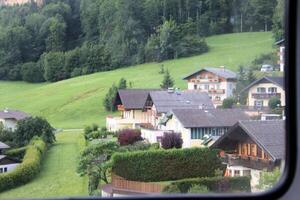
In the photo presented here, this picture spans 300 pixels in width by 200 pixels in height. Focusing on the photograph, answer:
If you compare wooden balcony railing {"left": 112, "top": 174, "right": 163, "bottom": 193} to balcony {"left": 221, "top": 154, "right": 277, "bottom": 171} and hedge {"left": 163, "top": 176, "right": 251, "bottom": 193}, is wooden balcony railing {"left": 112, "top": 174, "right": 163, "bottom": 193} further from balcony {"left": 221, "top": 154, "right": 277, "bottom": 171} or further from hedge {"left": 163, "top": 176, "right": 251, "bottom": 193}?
balcony {"left": 221, "top": 154, "right": 277, "bottom": 171}

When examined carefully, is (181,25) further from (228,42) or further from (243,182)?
(243,182)

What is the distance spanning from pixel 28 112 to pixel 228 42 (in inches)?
28.7

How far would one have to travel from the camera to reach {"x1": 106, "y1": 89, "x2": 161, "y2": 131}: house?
7.41ft

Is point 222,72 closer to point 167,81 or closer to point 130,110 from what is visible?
point 167,81

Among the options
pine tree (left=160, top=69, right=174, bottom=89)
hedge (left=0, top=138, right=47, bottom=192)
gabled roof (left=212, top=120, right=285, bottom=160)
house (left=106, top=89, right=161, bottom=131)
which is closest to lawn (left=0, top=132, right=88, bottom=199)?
hedge (left=0, top=138, right=47, bottom=192)

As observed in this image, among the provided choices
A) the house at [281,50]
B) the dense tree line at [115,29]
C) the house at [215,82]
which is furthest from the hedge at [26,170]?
the house at [281,50]

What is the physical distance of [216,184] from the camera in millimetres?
2309

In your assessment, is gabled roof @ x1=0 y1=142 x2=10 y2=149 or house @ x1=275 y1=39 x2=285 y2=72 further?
house @ x1=275 y1=39 x2=285 y2=72

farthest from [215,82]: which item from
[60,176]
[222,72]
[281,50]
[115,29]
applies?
[60,176]

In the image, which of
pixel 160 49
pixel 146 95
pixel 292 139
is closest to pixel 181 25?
pixel 160 49

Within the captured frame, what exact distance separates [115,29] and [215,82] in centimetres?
40

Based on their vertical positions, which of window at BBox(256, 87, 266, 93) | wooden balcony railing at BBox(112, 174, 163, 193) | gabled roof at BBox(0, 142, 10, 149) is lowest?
wooden balcony railing at BBox(112, 174, 163, 193)

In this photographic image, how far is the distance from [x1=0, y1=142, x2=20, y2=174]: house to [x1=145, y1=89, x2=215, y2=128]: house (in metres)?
0.49

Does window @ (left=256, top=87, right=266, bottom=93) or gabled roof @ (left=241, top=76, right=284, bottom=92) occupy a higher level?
gabled roof @ (left=241, top=76, right=284, bottom=92)
